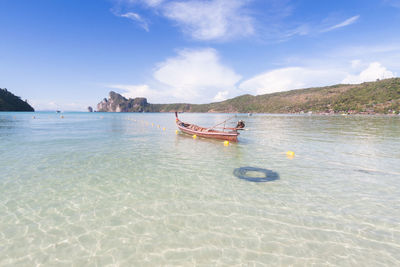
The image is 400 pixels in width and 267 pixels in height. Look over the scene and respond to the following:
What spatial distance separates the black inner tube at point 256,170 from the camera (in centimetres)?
1037

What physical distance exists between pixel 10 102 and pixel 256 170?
793 ft

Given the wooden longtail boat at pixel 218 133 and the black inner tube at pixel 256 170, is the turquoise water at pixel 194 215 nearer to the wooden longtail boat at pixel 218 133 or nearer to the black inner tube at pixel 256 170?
the black inner tube at pixel 256 170

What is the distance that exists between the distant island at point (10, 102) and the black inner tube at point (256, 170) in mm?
225395

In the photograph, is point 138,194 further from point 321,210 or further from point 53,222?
point 321,210

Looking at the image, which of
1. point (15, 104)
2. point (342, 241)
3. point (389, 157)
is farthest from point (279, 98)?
point (15, 104)

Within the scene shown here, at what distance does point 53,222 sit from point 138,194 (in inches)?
121

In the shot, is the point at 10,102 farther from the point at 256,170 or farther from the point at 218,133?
the point at 256,170

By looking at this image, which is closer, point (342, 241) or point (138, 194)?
point (342, 241)

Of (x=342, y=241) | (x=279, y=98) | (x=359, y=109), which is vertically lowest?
(x=342, y=241)

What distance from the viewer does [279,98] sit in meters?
196

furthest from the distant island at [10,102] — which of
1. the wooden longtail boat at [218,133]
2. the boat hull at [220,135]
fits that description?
the boat hull at [220,135]

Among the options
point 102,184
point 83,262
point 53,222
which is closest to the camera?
point 83,262

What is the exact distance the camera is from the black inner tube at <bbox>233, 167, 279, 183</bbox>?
10.4 meters

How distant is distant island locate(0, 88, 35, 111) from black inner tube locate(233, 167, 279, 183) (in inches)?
8874
